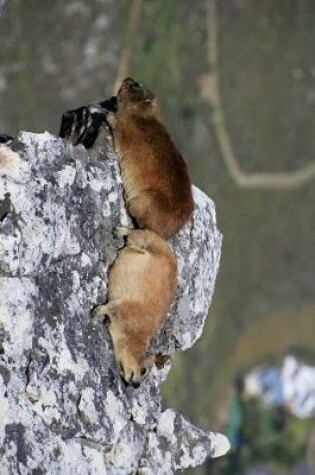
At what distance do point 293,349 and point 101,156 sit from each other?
766 centimetres

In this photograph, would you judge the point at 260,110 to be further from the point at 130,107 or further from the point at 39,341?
the point at 39,341

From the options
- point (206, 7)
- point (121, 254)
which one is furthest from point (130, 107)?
point (206, 7)

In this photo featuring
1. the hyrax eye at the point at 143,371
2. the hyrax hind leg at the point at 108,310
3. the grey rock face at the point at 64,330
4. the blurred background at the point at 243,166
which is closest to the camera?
the grey rock face at the point at 64,330

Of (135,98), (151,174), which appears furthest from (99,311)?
(135,98)

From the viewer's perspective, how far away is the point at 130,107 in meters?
4.71

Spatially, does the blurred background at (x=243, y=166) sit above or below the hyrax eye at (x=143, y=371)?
above

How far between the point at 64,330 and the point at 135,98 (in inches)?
50.0

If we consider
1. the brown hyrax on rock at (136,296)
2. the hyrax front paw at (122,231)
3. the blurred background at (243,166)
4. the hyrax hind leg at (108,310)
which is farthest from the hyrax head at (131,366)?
the blurred background at (243,166)

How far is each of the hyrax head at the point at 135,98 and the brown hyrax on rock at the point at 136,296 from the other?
0.70 m

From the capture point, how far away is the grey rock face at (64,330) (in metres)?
3.80

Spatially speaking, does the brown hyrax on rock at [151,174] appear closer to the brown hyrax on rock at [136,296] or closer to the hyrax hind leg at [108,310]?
the brown hyrax on rock at [136,296]

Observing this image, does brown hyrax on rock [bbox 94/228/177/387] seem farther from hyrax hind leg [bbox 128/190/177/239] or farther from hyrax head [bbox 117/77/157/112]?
hyrax head [bbox 117/77/157/112]

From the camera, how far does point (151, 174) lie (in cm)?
444

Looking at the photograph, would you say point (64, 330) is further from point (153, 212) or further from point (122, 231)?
point (153, 212)
